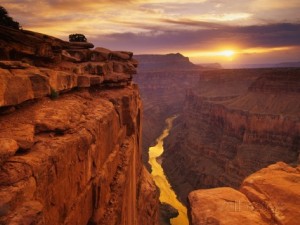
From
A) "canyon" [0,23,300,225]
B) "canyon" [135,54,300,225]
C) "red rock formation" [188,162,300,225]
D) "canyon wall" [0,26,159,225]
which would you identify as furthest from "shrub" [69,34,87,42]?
"canyon" [135,54,300,225]

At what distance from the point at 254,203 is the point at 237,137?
51944 millimetres

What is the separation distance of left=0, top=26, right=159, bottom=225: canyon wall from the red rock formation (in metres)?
2.84

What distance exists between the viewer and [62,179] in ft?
23.4

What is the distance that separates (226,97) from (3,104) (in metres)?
72.2

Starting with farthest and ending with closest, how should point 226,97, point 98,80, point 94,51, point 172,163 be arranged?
point 226,97
point 172,163
point 94,51
point 98,80

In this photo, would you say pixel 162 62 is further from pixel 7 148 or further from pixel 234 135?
pixel 7 148

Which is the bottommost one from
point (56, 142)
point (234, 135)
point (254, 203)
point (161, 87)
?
point (234, 135)

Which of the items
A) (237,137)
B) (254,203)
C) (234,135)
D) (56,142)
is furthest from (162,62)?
(56,142)

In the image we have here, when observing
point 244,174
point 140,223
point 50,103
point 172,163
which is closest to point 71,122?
point 50,103

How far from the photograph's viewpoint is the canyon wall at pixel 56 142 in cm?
604

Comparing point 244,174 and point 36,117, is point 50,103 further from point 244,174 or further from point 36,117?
point 244,174

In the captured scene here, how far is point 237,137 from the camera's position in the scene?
5822cm

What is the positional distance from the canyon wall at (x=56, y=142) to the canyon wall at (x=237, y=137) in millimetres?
35390

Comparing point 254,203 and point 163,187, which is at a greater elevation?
point 254,203
